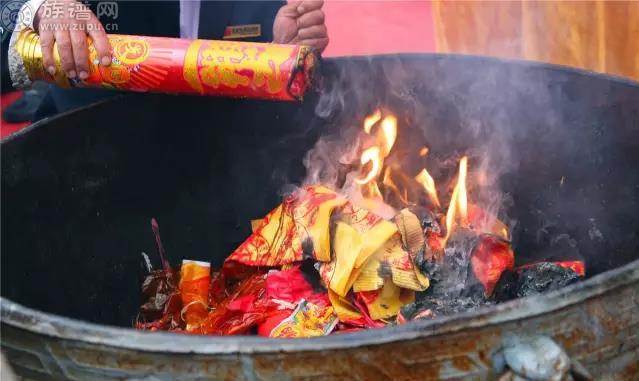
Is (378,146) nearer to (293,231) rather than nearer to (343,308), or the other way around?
(293,231)

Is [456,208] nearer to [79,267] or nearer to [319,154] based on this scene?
[319,154]

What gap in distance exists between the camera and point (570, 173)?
199 cm

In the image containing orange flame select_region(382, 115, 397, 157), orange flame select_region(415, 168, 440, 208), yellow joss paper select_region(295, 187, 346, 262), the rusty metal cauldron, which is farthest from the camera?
orange flame select_region(382, 115, 397, 157)

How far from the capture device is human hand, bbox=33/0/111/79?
1.76 metres

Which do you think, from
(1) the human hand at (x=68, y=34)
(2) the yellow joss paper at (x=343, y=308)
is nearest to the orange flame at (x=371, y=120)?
(2) the yellow joss paper at (x=343, y=308)

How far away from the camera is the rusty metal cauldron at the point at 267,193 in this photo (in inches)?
42.1

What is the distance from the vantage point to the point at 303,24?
7.11 ft

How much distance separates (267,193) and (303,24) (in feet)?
1.89

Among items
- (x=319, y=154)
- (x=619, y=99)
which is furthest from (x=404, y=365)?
(x=319, y=154)

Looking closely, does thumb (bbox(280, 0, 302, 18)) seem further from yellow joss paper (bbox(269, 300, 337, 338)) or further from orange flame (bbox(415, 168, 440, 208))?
yellow joss paper (bbox(269, 300, 337, 338))

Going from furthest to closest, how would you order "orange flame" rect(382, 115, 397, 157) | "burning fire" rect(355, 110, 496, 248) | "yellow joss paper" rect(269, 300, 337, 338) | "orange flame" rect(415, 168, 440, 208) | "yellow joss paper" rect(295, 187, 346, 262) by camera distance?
"orange flame" rect(382, 115, 397, 157)
"orange flame" rect(415, 168, 440, 208)
"burning fire" rect(355, 110, 496, 248)
"yellow joss paper" rect(295, 187, 346, 262)
"yellow joss paper" rect(269, 300, 337, 338)

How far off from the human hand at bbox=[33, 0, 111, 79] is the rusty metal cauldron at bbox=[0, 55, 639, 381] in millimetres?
182

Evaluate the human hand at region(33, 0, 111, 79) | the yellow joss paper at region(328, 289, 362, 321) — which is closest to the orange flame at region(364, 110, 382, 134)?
the yellow joss paper at region(328, 289, 362, 321)

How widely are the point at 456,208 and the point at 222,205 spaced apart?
2.59 ft
